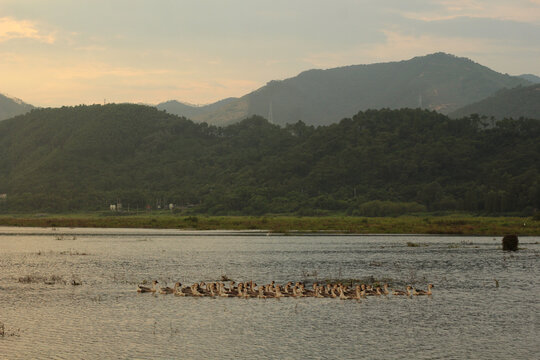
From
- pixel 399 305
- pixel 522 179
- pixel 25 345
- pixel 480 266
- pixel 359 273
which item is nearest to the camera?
pixel 25 345

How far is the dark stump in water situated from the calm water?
26.9 feet

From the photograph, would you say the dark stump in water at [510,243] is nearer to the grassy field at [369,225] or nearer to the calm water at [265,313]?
the calm water at [265,313]

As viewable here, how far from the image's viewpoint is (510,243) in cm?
8388

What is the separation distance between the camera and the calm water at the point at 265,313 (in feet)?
103

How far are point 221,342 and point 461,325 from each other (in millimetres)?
13225

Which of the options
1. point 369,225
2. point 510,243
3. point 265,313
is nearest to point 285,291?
point 265,313

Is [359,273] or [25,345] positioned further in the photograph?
[359,273]

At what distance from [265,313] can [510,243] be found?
5193 cm

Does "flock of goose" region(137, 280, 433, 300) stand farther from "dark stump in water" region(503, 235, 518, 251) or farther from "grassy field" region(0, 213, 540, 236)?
"grassy field" region(0, 213, 540, 236)

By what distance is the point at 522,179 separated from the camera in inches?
7697

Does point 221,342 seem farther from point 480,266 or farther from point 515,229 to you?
point 515,229

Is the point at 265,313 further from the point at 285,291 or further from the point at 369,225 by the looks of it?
the point at 369,225

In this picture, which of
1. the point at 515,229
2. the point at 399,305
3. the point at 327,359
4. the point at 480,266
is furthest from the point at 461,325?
the point at 515,229

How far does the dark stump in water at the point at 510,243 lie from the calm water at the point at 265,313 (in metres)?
8.21
